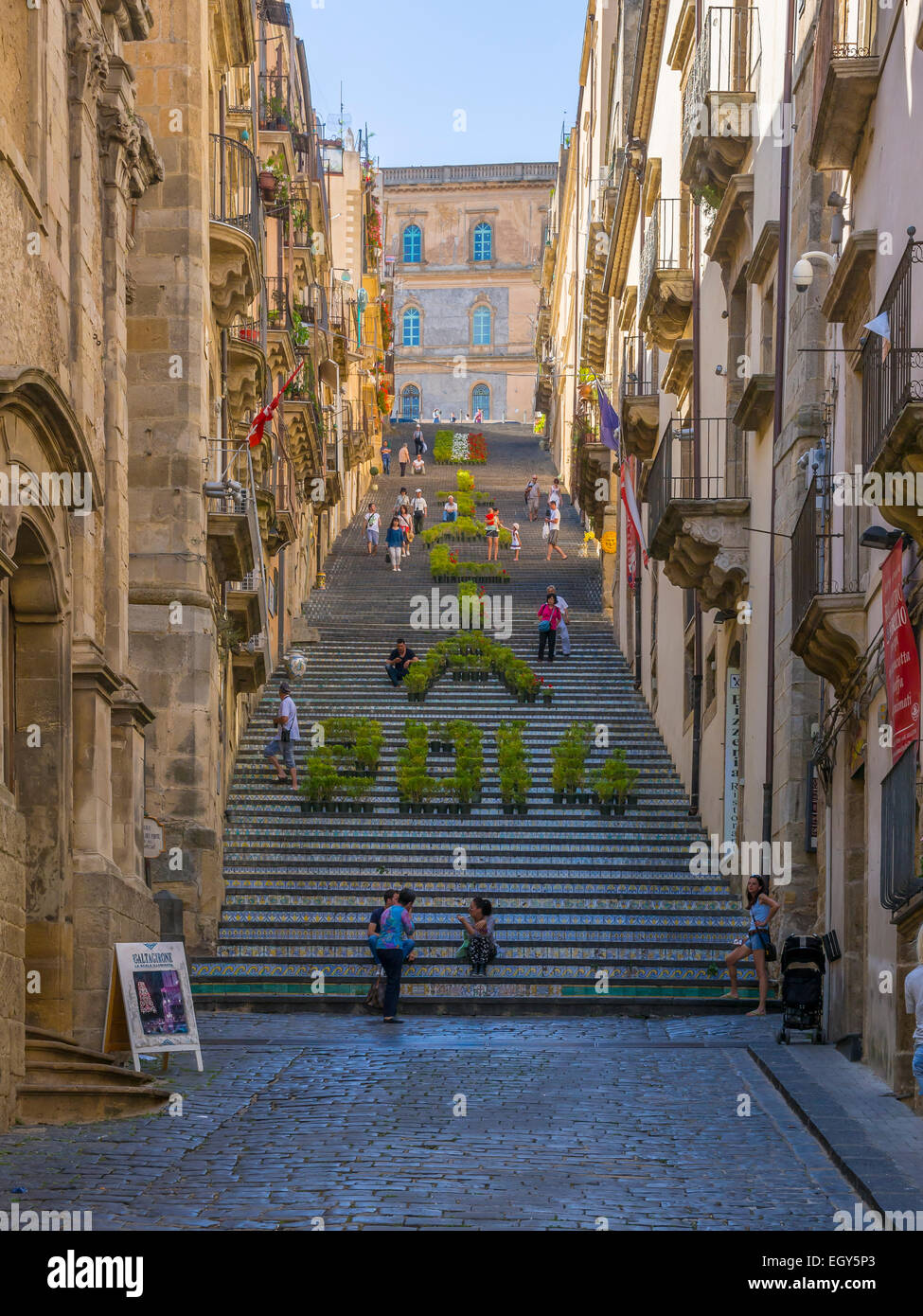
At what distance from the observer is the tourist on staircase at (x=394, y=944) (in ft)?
65.5

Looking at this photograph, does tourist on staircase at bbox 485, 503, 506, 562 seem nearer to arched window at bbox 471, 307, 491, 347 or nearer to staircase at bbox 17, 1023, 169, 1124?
staircase at bbox 17, 1023, 169, 1124

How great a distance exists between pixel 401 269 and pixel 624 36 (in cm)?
6351

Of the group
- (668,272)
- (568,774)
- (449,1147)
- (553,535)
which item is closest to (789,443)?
(568,774)

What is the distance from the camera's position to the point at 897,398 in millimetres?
13016

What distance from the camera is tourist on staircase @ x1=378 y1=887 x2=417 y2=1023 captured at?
65.5 feet

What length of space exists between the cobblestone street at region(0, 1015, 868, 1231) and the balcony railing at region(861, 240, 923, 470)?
4240 mm

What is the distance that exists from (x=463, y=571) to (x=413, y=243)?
70.5 m

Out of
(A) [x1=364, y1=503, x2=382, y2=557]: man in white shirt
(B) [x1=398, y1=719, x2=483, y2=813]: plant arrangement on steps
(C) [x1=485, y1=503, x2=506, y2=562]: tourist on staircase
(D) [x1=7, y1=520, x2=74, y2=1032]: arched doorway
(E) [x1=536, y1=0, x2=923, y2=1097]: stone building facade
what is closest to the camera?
(E) [x1=536, y1=0, x2=923, y2=1097]: stone building facade

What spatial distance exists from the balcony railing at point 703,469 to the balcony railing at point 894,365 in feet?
31.9

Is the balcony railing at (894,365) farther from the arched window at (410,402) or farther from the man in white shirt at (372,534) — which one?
the arched window at (410,402)

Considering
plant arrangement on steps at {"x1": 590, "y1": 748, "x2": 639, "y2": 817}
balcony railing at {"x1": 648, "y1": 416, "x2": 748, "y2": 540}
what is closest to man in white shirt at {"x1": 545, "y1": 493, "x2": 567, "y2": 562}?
balcony railing at {"x1": 648, "y1": 416, "x2": 748, "y2": 540}

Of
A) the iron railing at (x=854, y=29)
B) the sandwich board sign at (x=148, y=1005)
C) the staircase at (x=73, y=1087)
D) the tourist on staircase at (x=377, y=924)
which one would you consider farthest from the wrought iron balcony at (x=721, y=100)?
the staircase at (x=73, y=1087)

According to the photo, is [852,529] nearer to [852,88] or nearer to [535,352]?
[852,88]

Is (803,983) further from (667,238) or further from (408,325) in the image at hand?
(408,325)
